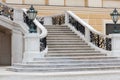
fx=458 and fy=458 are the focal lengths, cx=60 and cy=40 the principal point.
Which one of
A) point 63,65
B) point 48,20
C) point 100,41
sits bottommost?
point 63,65

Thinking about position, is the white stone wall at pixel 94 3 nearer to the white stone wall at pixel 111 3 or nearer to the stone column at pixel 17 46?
the white stone wall at pixel 111 3

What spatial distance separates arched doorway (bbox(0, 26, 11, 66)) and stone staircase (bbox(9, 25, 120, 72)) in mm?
3015

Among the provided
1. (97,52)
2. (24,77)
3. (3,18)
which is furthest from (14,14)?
(24,77)

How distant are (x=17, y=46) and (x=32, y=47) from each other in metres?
3.50

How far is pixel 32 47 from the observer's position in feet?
62.0

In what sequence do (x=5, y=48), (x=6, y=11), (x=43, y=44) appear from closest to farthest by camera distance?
(x=43, y=44) < (x=6, y=11) < (x=5, y=48)

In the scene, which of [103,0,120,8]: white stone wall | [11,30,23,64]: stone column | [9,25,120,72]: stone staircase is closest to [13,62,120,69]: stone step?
[9,25,120,72]: stone staircase

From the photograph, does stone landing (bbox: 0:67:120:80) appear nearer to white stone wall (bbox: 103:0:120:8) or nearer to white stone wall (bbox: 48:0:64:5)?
white stone wall (bbox: 48:0:64:5)

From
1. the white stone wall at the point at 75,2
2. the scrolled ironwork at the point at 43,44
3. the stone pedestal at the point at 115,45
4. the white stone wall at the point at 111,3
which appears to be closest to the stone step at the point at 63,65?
the stone pedestal at the point at 115,45

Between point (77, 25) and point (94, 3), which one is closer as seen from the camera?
point (77, 25)

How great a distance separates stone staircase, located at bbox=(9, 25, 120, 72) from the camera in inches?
704

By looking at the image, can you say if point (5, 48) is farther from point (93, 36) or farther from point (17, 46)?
point (93, 36)

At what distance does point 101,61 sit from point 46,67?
2.58 meters

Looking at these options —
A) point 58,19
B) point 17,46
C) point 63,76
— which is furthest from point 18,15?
point 63,76
